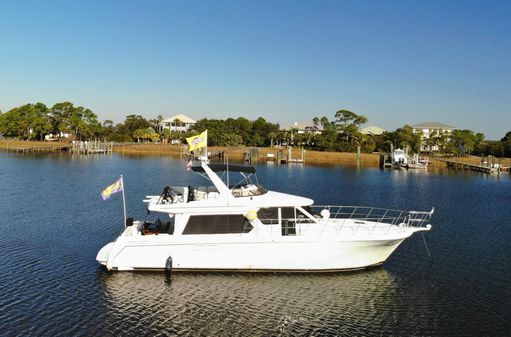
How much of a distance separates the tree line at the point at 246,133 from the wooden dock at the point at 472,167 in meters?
12.6

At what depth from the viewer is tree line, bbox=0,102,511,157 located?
4641 inches

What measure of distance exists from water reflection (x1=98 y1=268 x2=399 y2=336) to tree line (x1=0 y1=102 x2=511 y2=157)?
322ft

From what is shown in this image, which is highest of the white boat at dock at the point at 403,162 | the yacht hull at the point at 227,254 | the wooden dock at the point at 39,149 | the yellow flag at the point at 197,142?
the wooden dock at the point at 39,149

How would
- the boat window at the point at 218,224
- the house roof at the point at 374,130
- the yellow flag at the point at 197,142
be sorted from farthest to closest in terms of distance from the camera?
the house roof at the point at 374,130 → the yellow flag at the point at 197,142 → the boat window at the point at 218,224

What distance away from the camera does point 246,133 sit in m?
136

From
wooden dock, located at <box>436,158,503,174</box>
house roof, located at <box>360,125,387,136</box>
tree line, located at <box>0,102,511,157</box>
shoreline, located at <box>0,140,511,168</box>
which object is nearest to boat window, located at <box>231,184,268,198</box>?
shoreline, located at <box>0,140,511,168</box>

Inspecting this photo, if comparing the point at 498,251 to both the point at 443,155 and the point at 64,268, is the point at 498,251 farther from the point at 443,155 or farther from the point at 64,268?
the point at 443,155

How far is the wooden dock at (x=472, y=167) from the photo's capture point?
292ft

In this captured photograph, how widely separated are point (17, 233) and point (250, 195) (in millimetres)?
14727

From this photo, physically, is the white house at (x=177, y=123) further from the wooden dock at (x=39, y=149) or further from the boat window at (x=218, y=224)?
the boat window at (x=218, y=224)

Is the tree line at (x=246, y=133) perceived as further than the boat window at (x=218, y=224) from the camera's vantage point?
Yes

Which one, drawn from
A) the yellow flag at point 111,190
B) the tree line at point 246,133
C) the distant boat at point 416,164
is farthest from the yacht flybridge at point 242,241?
the tree line at point 246,133

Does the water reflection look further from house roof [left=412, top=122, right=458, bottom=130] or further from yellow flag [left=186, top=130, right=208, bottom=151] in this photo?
house roof [left=412, top=122, right=458, bottom=130]

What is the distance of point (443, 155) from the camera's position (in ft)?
395
